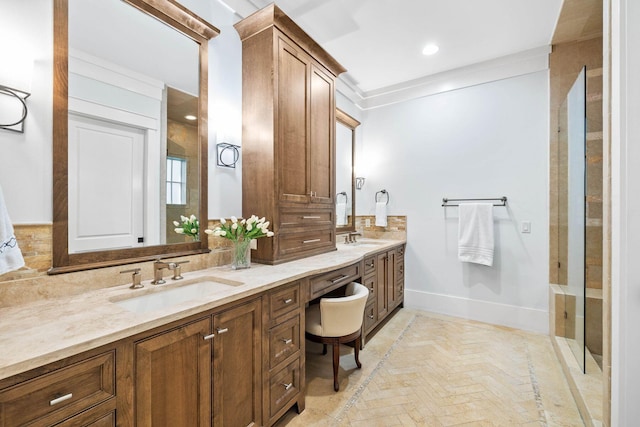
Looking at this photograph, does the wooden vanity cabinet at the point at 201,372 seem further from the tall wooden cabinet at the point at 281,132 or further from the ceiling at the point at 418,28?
the ceiling at the point at 418,28

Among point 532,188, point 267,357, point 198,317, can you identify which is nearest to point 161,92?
point 198,317

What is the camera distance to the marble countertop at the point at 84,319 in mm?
781

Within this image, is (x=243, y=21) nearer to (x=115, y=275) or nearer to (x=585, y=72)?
(x=115, y=275)

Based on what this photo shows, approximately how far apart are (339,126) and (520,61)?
203cm

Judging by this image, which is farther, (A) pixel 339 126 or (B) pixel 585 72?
(A) pixel 339 126

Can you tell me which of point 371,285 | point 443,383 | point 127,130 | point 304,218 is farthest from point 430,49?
point 443,383

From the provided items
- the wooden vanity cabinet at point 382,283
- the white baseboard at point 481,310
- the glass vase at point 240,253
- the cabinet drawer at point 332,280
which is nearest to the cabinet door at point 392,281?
the wooden vanity cabinet at point 382,283

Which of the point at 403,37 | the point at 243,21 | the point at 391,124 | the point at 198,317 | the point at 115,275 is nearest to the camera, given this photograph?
the point at 198,317

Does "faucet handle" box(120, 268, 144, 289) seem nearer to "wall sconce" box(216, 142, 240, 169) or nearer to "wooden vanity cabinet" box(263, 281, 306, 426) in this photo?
"wooden vanity cabinet" box(263, 281, 306, 426)

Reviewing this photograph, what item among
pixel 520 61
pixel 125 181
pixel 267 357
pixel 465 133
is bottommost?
pixel 267 357

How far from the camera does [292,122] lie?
220 centimetres

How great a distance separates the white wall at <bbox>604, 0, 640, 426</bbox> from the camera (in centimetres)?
120

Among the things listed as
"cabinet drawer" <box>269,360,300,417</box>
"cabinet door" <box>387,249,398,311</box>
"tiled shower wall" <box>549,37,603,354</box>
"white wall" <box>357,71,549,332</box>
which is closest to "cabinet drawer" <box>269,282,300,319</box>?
"cabinet drawer" <box>269,360,300,417</box>

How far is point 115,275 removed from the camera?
1.45 meters
